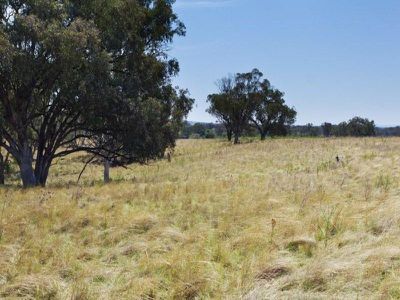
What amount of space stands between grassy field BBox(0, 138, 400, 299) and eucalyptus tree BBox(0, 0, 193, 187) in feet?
19.3

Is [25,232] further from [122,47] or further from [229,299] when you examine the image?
[122,47]

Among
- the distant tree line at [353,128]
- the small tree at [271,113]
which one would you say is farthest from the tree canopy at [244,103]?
the distant tree line at [353,128]

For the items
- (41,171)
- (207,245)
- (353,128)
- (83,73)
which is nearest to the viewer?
(207,245)

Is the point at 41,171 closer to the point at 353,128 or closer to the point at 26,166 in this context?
the point at 26,166

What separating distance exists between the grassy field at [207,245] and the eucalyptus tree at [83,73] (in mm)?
5894

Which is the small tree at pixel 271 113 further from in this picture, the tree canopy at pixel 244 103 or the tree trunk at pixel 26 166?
the tree trunk at pixel 26 166

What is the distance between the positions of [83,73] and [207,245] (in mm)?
11140

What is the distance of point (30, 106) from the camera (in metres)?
16.8

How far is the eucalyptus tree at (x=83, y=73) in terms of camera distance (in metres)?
13.4

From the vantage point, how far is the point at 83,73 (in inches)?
590

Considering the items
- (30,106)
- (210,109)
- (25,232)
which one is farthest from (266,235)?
(210,109)

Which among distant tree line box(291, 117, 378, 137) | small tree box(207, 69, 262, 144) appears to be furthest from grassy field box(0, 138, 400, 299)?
distant tree line box(291, 117, 378, 137)

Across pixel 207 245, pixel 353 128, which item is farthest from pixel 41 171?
pixel 353 128

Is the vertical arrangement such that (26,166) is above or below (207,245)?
above
